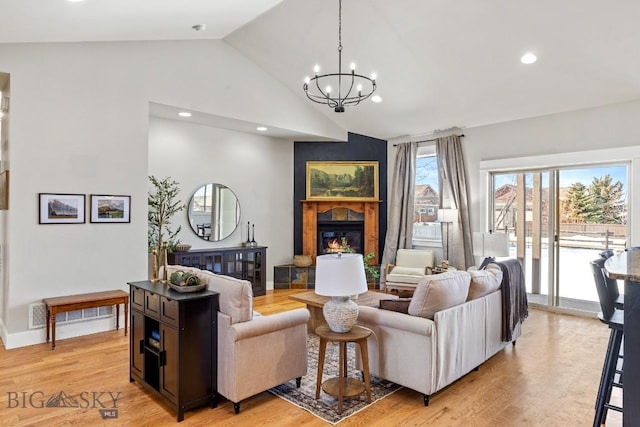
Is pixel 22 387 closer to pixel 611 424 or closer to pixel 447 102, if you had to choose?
pixel 611 424

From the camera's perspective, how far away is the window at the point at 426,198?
7684 mm

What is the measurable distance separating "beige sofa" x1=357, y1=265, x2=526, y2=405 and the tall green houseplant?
394cm

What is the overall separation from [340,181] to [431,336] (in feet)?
17.3

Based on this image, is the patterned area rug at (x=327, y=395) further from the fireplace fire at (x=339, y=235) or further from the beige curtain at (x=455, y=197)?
the fireplace fire at (x=339, y=235)

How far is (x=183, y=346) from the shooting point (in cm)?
285

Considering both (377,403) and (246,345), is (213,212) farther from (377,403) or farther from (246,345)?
(377,403)

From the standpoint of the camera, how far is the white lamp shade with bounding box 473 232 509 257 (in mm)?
5324

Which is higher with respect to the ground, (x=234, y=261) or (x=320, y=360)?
(x=234, y=261)

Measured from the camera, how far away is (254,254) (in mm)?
7223

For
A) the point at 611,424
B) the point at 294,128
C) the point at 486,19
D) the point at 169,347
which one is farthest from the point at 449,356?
the point at 294,128

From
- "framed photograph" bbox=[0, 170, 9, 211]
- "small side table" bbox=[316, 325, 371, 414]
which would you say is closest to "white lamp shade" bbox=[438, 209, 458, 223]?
"small side table" bbox=[316, 325, 371, 414]

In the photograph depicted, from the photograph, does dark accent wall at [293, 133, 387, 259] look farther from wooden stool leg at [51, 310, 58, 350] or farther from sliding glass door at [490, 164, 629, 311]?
wooden stool leg at [51, 310, 58, 350]

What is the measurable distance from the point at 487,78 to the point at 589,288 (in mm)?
3436

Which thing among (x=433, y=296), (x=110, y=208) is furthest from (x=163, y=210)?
(x=433, y=296)
